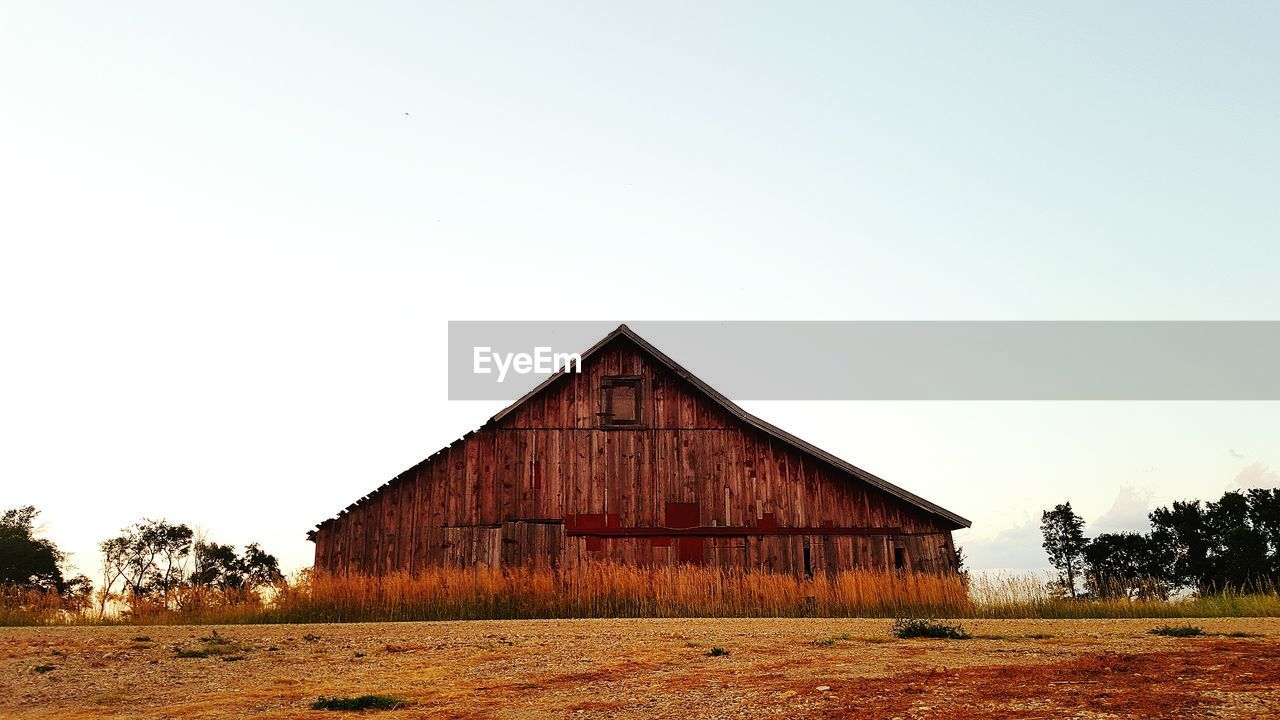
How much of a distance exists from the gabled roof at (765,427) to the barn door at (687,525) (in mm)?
2736

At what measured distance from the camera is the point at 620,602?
1808 centimetres

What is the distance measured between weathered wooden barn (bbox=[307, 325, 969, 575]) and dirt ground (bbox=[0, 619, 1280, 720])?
10915 millimetres

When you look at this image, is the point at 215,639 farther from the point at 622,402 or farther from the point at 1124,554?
the point at 1124,554

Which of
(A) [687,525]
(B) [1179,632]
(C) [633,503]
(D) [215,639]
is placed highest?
(C) [633,503]

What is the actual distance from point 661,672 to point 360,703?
2.65 meters

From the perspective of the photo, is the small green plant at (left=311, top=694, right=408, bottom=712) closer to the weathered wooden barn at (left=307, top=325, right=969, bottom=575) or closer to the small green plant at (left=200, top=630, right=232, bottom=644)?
the small green plant at (left=200, top=630, right=232, bottom=644)

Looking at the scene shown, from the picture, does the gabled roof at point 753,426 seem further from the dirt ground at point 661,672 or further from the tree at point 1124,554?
the tree at point 1124,554

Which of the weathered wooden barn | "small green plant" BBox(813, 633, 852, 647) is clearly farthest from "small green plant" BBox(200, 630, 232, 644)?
the weathered wooden barn

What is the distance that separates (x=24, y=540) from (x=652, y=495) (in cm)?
3393

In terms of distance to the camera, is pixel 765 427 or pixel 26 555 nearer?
pixel 765 427

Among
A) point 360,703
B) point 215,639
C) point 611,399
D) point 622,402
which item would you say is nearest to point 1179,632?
point 360,703

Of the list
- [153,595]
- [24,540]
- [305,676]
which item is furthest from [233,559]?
[305,676]

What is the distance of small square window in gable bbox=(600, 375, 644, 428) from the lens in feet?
80.8

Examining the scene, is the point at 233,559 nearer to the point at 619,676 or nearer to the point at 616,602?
the point at 616,602
